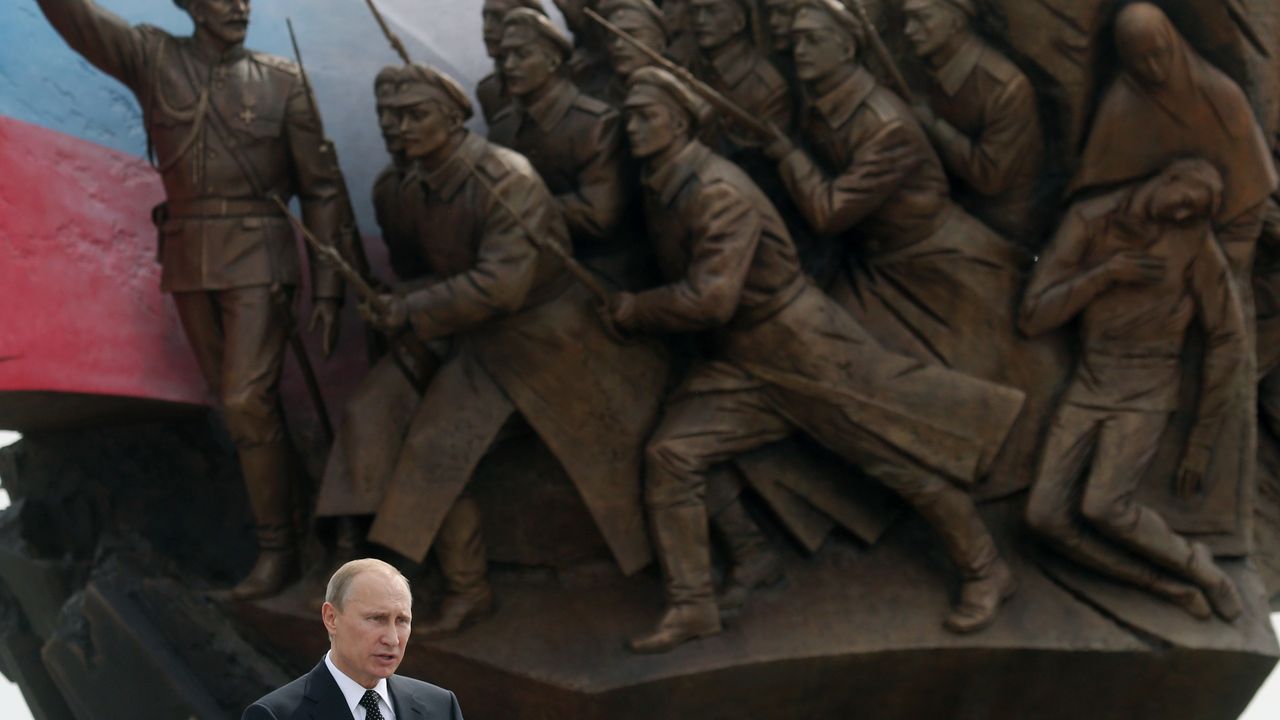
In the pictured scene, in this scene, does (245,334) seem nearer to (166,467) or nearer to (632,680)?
(166,467)

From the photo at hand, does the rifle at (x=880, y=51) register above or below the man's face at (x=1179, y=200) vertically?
above

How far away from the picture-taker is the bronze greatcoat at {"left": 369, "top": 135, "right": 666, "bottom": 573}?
5.83 meters

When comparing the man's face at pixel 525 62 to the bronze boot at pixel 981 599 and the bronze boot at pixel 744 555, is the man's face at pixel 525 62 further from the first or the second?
the bronze boot at pixel 981 599

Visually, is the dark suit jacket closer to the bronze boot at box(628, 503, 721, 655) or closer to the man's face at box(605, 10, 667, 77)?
the bronze boot at box(628, 503, 721, 655)

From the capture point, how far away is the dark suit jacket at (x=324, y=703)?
281 centimetres

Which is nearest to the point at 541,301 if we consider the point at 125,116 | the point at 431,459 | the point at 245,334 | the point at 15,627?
the point at 431,459

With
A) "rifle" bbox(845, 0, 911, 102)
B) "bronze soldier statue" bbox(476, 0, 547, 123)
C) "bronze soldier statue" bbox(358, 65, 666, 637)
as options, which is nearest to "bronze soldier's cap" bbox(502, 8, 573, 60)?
"bronze soldier statue" bbox(476, 0, 547, 123)

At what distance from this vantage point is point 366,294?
19.1ft

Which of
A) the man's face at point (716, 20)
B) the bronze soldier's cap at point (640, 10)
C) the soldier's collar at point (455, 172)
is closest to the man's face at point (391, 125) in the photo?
the soldier's collar at point (455, 172)

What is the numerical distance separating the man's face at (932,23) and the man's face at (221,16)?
2.54 metres

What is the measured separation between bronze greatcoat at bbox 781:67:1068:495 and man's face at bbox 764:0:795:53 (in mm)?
281

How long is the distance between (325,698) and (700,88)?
11.6ft

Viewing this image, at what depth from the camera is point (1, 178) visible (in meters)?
6.39

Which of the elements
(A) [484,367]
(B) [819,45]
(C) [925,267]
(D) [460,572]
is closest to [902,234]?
(C) [925,267]
